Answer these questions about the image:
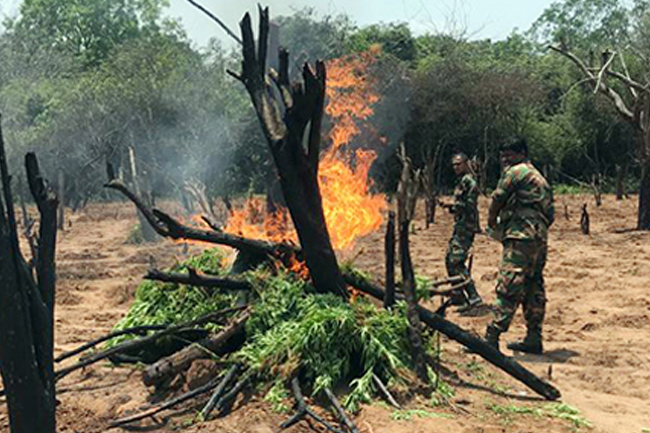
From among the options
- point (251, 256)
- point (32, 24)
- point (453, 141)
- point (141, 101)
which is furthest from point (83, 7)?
point (251, 256)

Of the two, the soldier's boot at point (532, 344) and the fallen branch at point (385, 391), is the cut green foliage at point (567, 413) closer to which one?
the fallen branch at point (385, 391)

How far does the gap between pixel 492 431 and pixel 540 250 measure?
2754 millimetres

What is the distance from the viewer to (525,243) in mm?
6430

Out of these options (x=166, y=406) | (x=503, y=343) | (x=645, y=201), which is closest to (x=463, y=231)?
(x=503, y=343)

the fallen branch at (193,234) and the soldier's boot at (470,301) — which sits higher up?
the fallen branch at (193,234)

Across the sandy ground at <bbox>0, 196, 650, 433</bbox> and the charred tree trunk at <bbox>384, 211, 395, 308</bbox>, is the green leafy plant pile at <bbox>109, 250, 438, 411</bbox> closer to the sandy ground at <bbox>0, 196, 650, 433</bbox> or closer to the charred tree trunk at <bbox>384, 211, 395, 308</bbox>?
the charred tree trunk at <bbox>384, 211, 395, 308</bbox>

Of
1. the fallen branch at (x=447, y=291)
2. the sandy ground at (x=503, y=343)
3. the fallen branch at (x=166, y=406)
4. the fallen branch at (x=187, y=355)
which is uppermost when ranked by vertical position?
the fallen branch at (x=447, y=291)

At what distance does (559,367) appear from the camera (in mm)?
6105

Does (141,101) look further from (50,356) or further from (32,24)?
(32,24)

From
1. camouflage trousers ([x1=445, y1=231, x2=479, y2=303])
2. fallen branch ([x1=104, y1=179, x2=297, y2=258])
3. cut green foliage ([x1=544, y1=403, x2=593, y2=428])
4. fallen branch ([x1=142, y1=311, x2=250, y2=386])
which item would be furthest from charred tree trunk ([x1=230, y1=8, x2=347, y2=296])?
camouflage trousers ([x1=445, y1=231, x2=479, y2=303])

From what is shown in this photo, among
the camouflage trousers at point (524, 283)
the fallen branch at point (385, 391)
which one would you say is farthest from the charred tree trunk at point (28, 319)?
the camouflage trousers at point (524, 283)

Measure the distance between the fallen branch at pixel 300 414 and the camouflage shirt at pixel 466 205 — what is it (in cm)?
457

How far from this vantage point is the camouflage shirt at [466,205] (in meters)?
8.37

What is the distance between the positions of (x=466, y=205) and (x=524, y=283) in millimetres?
2076
